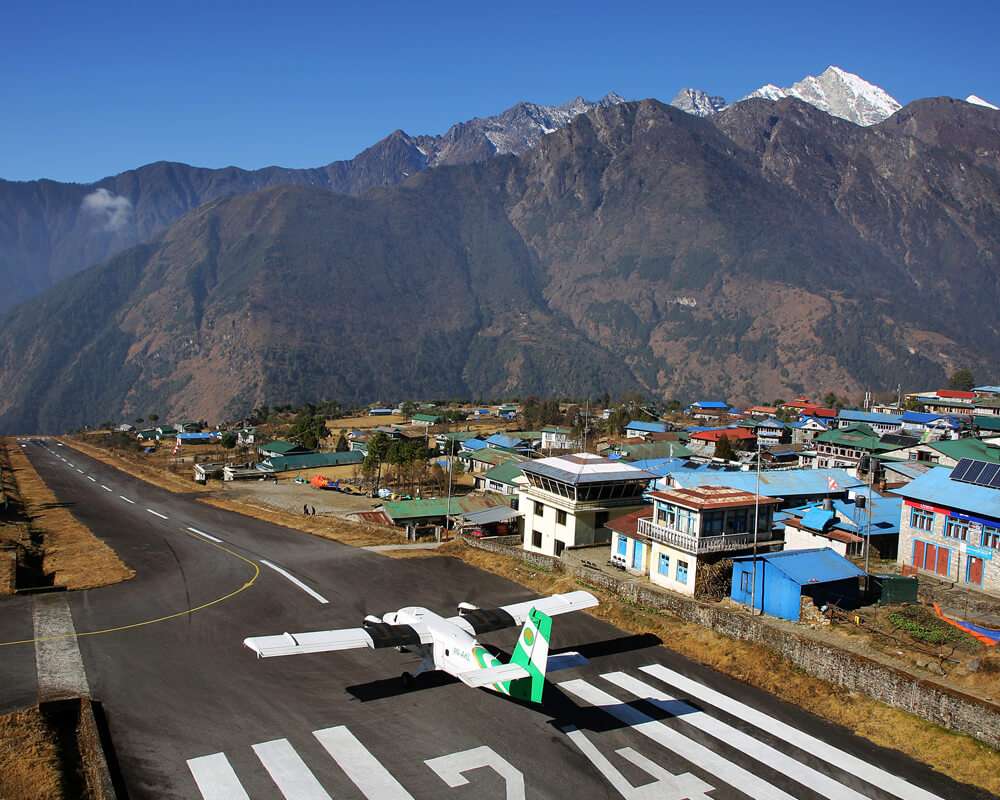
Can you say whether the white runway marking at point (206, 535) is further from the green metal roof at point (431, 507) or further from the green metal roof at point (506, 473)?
the green metal roof at point (506, 473)

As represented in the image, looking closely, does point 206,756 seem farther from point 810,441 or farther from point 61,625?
point 810,441

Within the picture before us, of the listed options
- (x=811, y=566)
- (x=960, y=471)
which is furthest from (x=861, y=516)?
(x=811, y=566)

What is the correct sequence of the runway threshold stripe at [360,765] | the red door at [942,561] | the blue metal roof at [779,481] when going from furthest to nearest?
the blue metal roof at [779,481] → the red door at [942,561] → the runway threshold stripe at [360,765]

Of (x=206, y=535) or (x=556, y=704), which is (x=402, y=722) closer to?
(x=556, y=704)

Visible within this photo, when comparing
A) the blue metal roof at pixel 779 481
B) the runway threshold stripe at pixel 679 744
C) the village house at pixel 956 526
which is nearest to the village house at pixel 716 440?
the blue metal roof at pixel 779 481

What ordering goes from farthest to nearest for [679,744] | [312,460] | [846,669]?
[312,460] → [846,669] → [679,744]

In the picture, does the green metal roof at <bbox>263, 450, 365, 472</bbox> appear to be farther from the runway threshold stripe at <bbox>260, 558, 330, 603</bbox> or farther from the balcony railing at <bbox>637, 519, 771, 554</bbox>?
the balcony railing at <bbox>637, 519, 771, 554</bbox>
